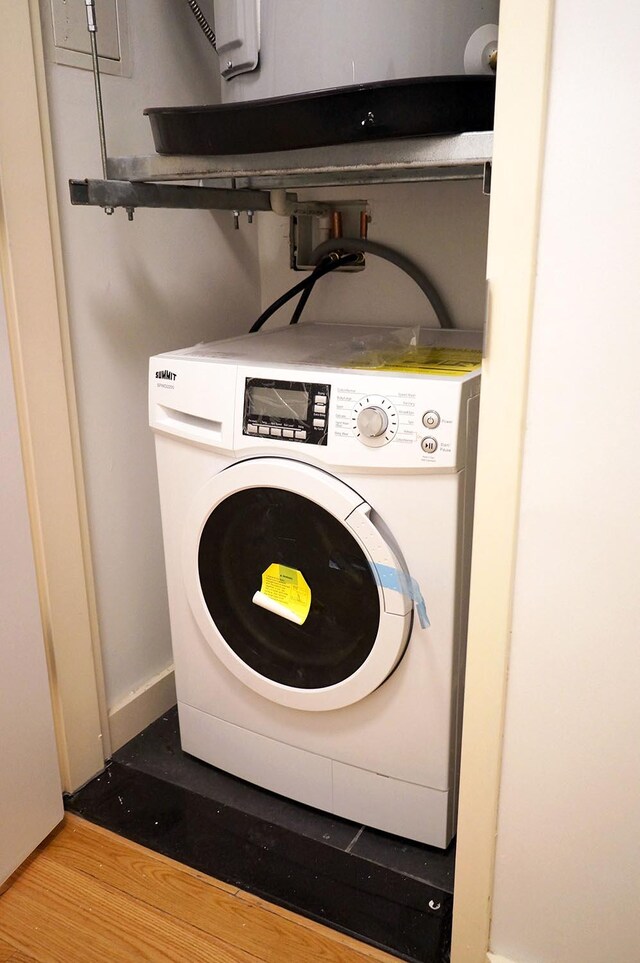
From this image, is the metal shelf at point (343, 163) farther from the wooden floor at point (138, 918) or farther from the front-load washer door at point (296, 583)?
the wooden floor at point (138, 918)

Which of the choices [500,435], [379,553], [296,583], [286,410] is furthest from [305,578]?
[500,435]

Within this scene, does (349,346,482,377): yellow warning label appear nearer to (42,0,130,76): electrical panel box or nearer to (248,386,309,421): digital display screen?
(248,386,309,421): digital display screen

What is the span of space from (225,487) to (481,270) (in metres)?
0.67

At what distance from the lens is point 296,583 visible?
1.24 meters

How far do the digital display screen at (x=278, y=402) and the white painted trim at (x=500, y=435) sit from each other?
36 cm

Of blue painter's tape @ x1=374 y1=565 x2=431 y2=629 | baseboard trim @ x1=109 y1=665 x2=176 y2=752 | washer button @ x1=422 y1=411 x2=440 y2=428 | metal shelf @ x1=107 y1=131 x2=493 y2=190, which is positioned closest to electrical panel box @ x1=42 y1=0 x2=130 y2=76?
metal shelf @ x1=107 y1=131 x2=493 y2=190

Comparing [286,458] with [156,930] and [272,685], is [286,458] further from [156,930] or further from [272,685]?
[156,930]

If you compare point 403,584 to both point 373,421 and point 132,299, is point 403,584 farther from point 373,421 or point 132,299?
point 132,299

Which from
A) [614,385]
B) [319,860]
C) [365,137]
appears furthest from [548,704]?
[365,137]

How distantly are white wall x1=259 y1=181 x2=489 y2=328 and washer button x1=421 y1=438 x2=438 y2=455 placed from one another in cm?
54

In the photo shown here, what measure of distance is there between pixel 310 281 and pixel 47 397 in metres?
0.61

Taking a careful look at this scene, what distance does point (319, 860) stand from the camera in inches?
50.4

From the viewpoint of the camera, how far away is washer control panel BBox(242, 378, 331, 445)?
1115 millimetres

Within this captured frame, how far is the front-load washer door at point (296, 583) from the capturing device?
44.8 inches
